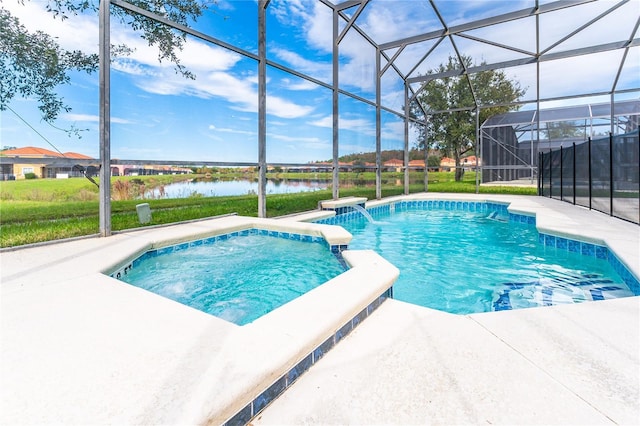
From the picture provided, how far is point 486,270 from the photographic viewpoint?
3.69m

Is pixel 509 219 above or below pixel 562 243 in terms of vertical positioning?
above

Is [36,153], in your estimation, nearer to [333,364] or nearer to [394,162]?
[333,364]

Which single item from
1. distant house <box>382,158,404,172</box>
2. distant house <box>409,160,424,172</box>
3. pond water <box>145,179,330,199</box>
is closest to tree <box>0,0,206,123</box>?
→ pond water <box>145,179,330,199</box>

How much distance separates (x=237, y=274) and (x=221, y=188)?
162 inches

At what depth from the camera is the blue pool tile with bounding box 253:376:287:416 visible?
1.18 metres

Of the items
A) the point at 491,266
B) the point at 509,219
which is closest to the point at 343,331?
the point at 491,266

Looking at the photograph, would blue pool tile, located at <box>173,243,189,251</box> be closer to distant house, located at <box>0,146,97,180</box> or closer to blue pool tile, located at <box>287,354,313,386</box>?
distant house, located at <box>0,146,97,180</box>

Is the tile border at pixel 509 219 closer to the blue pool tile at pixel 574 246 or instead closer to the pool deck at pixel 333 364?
the blue pool tile at pixel 574 246

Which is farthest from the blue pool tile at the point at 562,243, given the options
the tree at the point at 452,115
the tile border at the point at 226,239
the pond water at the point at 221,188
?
the tree at the point at 452,115

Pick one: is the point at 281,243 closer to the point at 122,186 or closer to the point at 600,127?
the point at 122,186

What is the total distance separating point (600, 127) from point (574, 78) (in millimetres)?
2429

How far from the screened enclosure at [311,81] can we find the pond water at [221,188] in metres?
0.50

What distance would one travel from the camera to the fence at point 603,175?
4.73 m

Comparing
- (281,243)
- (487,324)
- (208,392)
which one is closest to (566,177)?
(281,243)
